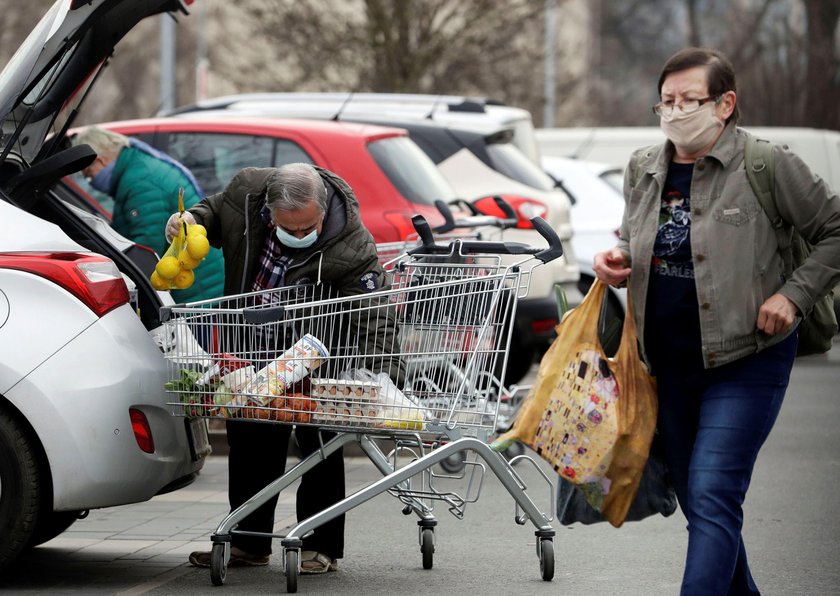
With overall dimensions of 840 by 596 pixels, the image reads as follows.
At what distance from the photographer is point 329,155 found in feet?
29.6

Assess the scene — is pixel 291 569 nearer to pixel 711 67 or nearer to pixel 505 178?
pixel 711 67

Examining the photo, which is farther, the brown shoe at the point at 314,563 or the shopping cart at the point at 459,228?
the shopping cart at the point at 459,228

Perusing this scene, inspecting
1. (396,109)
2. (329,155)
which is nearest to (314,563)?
(329,155)

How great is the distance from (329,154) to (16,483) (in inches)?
165

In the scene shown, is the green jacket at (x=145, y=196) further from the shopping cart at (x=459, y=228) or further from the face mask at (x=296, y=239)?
the face mask at (x=296, y=239)

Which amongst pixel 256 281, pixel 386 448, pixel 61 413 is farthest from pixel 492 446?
pixel 386 448

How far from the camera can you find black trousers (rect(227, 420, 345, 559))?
5.73m

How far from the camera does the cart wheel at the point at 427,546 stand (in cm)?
592

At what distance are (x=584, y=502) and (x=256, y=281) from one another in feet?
4.63

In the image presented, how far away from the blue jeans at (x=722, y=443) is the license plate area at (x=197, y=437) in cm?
177

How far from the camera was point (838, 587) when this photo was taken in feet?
18.7

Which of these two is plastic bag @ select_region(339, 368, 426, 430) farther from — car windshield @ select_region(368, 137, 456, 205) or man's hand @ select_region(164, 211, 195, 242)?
car windshield @ select_region(368, 137, 456, 205)

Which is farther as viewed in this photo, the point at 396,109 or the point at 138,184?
the point at 396,109

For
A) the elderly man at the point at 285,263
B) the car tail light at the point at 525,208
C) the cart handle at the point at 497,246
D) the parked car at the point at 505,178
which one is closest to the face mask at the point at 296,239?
the elderly man at the point at 285,263
